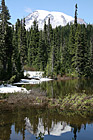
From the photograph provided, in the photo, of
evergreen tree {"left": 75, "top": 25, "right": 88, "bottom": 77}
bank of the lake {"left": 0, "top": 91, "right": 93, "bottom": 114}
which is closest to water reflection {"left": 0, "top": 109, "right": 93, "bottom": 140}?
bank of the lake {"left": 0, "top": 91, "right": 93, "bottom": 114}

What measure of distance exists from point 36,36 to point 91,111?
59142 millimetres

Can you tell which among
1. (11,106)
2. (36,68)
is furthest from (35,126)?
(36,68)

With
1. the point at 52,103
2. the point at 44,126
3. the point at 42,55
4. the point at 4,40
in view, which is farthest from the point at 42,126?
the point at 42,55

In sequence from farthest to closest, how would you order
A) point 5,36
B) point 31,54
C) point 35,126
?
point 31,54, point 5,36, point 35,126

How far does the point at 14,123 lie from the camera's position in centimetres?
923

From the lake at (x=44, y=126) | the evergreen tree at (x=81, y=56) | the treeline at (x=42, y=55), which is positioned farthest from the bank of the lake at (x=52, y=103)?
the evergreen tree at (x=81, y=56)

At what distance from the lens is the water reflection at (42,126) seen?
782 cm

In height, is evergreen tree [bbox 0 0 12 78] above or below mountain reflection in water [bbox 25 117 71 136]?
above

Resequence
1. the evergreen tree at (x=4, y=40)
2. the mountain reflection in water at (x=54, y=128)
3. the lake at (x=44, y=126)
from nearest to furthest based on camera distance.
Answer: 1. the lake at (x=44, y=126)
2. the mountain reflection in water at (x=54, y=128)
3. the evergreen tree at (x=4, y=40)

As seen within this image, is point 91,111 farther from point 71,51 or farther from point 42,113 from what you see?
point 71,51

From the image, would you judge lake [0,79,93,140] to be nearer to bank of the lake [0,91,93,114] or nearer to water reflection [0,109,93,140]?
water reflection [0,109,93,140]

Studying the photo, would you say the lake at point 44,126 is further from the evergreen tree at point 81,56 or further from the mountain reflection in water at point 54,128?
the evergreen tree at point 81,56

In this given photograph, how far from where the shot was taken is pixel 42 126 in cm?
894

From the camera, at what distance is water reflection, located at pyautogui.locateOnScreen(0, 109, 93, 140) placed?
25.7 ft
